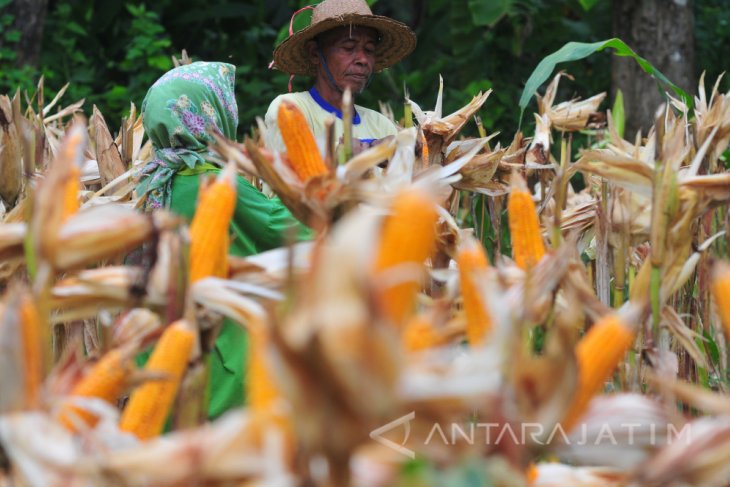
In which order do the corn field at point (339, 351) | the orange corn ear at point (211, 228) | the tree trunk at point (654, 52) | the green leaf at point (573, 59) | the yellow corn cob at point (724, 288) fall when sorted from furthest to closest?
the tree trunk at point (654, 52), the green leaf at point (573, 59), the orange corn ear at point (211, 228), the yellow corn cob at point (724, 288), the corn field at point (339, 351)

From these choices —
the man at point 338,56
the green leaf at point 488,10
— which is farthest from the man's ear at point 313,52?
the green leaf at point 488,10

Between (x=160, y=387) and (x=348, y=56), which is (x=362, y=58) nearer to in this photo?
(x=348, y=56)

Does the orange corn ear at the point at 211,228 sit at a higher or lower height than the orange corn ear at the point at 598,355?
higher

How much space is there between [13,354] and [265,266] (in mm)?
425

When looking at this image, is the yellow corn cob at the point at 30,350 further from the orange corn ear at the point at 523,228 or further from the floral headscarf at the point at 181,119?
the floral headscarf at the point at 181,119

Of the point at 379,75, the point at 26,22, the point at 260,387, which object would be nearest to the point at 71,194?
the point at 260,387

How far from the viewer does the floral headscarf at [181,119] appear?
8.83 feet

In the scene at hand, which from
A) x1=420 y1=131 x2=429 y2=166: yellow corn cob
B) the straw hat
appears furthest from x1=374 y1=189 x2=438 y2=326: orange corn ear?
the straw hat

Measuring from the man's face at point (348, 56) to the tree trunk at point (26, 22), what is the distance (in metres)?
3.33

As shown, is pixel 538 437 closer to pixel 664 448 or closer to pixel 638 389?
pixel 664 448

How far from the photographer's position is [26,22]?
20.4ft

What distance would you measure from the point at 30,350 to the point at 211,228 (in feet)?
1.03

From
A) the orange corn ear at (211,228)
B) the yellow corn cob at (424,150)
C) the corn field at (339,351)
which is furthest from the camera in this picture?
the yellow corn cob at (424,150)

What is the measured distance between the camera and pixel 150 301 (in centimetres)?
120
